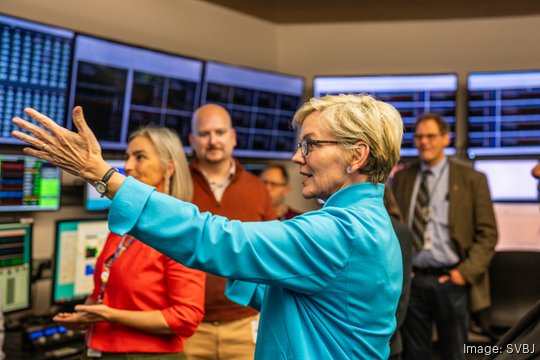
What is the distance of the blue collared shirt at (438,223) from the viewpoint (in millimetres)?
3520

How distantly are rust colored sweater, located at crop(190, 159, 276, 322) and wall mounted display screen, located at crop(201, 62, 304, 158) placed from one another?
1071mm

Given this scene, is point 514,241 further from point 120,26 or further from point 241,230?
point 241,230

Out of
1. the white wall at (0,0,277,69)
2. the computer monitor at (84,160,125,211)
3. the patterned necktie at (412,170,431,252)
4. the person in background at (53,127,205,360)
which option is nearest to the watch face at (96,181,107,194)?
the person in background at (53,127,205,360)

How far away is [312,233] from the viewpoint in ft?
4.00

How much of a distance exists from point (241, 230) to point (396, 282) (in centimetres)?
44

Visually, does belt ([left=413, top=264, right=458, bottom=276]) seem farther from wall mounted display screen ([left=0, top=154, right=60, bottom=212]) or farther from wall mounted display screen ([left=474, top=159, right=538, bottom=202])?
wall mounted display screen ([left=0, top=154, right=60, bottom=212])

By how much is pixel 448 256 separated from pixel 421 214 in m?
0.29

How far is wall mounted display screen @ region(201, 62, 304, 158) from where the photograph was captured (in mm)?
3957

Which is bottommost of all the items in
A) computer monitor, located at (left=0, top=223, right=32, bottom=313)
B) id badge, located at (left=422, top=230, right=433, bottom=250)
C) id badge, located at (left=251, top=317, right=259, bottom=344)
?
id badge, located at (left=251, top=317, right=259, bottom=344)

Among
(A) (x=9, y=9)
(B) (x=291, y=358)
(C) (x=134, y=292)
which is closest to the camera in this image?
(B) (x=291, y=358)

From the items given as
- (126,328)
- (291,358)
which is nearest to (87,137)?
(291,358)

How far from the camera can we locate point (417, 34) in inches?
180

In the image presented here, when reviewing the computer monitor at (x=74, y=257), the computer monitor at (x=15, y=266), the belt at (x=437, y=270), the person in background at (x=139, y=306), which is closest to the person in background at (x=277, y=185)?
the belt at (x=437, y=270)

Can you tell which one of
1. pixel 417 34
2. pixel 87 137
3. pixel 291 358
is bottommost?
pixel 291 358
